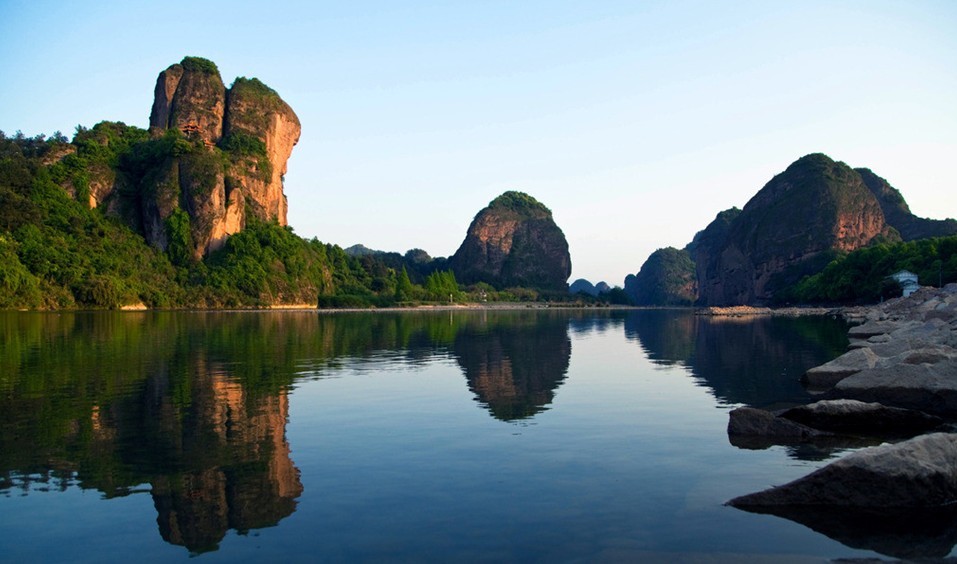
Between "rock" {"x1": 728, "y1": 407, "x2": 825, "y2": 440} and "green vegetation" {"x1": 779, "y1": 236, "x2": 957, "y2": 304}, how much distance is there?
9234 cm

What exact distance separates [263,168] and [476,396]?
16073 cm

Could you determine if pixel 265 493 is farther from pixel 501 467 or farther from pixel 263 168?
pixel 263 168

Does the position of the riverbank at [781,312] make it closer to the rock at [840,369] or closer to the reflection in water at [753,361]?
the reflection in water at [753,361]

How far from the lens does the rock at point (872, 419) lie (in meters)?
14.2

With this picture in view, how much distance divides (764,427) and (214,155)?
15848 cm

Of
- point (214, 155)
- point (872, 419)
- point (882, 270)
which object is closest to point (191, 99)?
point (214, 155)

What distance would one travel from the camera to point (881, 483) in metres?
9.42

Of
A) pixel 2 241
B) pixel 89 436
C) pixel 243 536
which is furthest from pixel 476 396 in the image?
pixel 2 241

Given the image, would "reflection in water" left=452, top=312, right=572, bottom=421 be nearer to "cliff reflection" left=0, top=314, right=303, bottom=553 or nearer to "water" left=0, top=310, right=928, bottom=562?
"water" left=0, top=310, right=928, bottom=562

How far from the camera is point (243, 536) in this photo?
28.7 ft

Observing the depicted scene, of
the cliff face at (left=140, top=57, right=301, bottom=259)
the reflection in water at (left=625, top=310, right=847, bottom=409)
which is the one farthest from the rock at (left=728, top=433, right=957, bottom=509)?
the cliff face at (left=140, top=57, right=301, bottom=259)

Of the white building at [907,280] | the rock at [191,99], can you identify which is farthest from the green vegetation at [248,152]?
the white building at [907,280]

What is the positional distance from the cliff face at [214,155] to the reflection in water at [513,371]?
117146mm

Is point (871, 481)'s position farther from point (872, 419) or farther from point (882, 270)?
point (882, 270)
